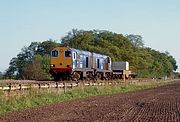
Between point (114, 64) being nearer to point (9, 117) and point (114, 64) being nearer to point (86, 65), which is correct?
point (86, 65)

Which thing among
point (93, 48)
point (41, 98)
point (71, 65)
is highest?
point (93, 48)

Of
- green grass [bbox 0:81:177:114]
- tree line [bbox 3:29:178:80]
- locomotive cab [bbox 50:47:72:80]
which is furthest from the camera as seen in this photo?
tree line [bbox 3:29:178:80]

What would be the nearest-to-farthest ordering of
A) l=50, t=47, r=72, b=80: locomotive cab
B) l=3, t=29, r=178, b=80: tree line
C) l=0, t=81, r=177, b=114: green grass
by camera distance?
1. l=0, t=81, r=177, b=114: green grass
2. l=50, t=47, r=72, b=80: locomotive cab
3. l=3, t=29, r=178, b=80: tree line

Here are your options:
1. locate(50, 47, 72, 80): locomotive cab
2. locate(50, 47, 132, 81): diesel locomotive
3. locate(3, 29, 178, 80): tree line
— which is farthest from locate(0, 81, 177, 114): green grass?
locate(3, 29, 178, 80): tree line

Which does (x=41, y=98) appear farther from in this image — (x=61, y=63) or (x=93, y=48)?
(x=93, y=48)

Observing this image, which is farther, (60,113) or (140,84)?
(140,84)

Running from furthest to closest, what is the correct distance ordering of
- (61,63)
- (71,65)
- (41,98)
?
(61,63) → (71,65) → (41,98)

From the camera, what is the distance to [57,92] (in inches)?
1154

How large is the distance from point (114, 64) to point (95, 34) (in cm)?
3699

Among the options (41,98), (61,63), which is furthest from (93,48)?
(41,98)

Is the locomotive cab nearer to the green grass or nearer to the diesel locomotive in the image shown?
the diesel locomotive

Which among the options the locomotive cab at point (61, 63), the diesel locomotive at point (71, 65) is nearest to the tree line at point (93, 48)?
the diesel locomotive at point (71, 65)

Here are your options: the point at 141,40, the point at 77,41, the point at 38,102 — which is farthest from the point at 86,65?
the point at 141,40

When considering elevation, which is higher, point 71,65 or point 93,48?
point 93,48
